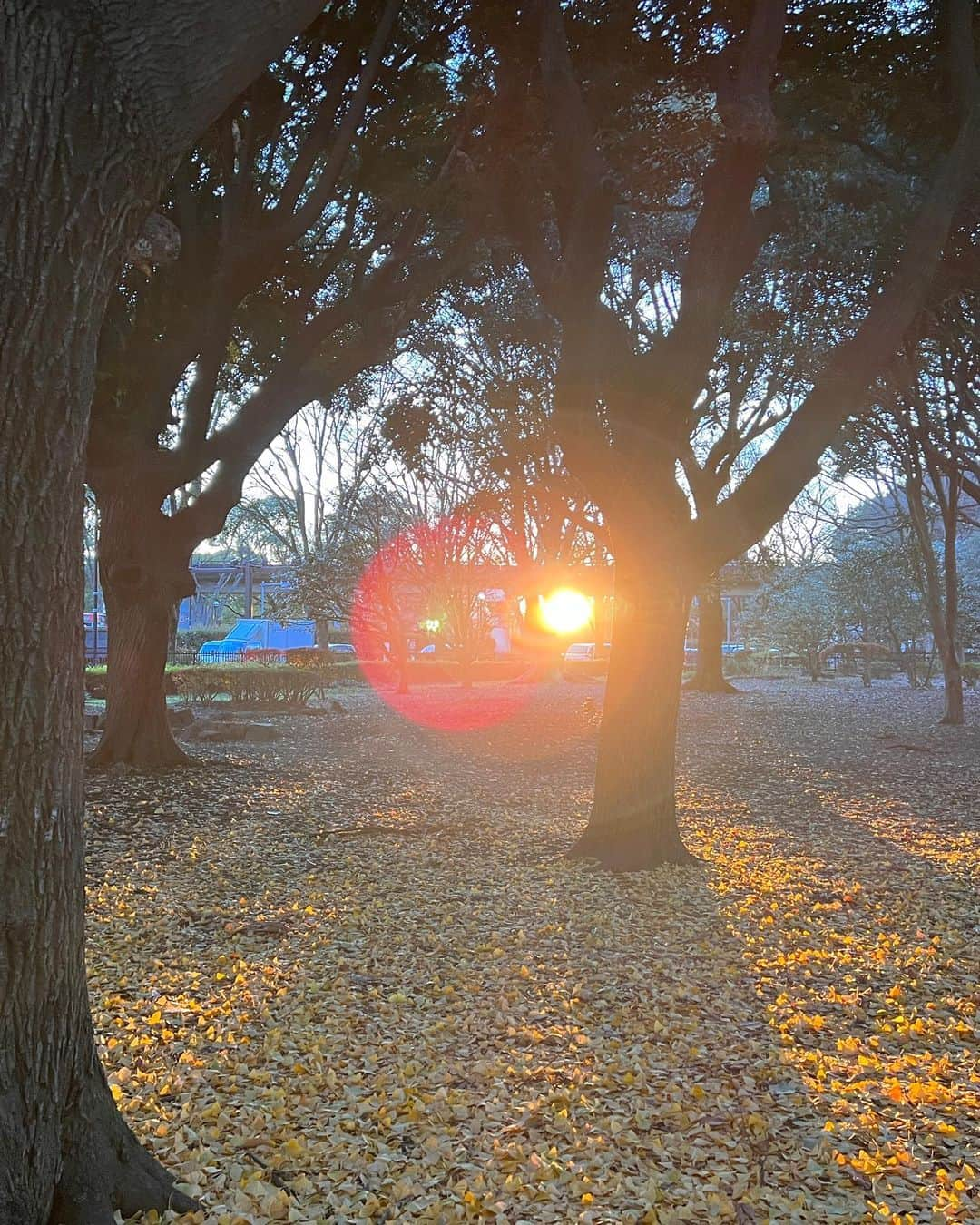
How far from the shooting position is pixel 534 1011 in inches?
148

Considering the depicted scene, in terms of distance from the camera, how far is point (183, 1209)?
223 cm

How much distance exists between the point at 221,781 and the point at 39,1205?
7.73m

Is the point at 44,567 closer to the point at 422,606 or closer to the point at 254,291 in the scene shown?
the point at 254,291

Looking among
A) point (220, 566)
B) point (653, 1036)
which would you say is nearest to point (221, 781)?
point (653, 1036)

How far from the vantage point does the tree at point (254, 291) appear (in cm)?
844

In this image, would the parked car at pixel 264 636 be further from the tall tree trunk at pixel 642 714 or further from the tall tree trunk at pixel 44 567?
the tall tree trunk at pixel 44 567

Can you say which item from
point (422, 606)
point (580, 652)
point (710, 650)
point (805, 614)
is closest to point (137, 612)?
point (422, 606)

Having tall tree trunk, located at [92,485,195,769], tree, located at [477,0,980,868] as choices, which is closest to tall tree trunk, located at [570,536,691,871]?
tree, located at [477,0,980,868]

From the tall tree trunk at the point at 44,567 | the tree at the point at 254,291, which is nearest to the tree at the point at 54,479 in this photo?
the tall tree trunk at the point at 44,567

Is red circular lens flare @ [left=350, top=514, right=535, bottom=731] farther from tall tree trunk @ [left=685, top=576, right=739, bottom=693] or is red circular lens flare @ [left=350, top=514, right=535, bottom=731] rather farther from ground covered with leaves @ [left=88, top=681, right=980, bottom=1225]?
ground covered with leaves @ [left=88, top=681, right=980, bottom=1225]

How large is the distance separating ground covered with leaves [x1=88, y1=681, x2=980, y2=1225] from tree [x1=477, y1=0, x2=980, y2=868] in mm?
1022

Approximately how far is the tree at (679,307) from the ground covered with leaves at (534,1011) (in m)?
1.02

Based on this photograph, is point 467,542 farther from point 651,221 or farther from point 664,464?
point 664,464

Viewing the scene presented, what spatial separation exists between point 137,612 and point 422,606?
1425 cm
